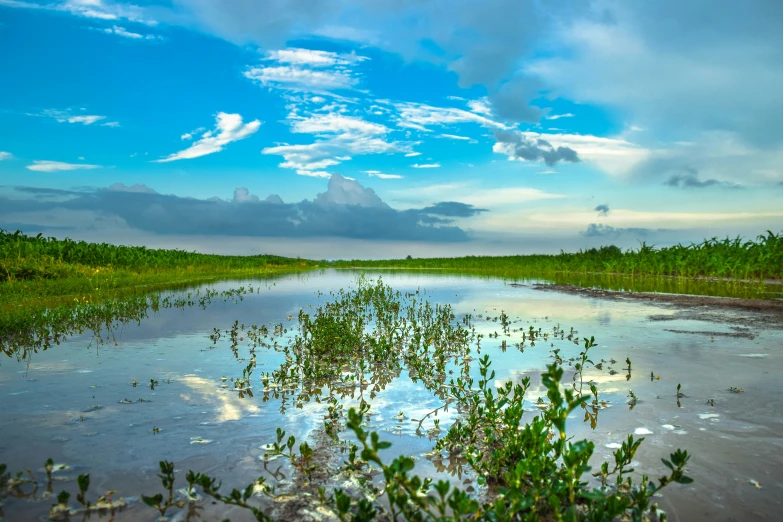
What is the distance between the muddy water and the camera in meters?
3.86

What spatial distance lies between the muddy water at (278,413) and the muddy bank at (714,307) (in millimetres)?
2025

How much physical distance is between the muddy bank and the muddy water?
203 centimetres

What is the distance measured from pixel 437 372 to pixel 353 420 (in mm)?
4596

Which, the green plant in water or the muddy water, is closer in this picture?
the green plant in water

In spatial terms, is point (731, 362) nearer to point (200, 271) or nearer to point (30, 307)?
point (30, 307)

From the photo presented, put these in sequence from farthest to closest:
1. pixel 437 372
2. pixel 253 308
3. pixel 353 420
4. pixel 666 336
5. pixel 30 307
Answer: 1. pixel 253 308
2. pixel 30 307
3. pixel 666 336
4. pixel 437 372
5. pixel 353 420

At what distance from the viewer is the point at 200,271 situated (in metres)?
35.5

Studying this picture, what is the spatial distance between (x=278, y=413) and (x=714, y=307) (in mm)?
14019

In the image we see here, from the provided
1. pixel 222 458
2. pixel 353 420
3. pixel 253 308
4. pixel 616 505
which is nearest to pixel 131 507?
pixel 222 458

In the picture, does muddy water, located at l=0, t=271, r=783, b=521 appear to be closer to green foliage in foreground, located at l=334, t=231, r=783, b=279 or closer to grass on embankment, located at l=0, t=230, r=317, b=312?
grass on embankment, located at l=0, t=230, r=317, b=312

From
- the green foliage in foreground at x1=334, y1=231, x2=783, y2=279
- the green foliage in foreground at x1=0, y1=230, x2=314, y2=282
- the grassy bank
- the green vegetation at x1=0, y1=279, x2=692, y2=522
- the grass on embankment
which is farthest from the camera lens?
the green foliage in foreground at x1=334, y1=231, x2=783, y2=279

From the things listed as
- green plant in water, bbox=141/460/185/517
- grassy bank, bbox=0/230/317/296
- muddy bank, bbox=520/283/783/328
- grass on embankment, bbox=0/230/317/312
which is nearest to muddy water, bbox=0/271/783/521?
green plant in water, bbox=141/460/185/517

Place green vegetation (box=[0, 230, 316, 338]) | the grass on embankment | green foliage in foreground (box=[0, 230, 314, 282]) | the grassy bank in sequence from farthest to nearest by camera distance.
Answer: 1. green foliage in foreground (box=[0, 230, 314, 282])
2. the grassy bank
3. the grass on embankment
4. green vegetation (box=[0, 230, 316, 338])

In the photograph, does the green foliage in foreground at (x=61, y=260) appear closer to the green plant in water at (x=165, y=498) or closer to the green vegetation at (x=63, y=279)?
the green vegetation at (x=63, y=279)
